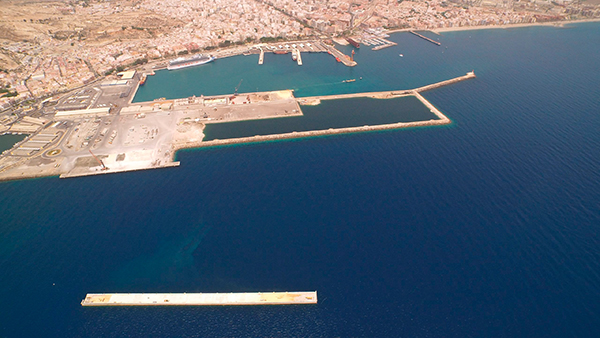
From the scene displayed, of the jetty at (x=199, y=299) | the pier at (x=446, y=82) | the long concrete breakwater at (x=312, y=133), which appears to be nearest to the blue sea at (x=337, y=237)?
the jetty at (x=199, y=299)

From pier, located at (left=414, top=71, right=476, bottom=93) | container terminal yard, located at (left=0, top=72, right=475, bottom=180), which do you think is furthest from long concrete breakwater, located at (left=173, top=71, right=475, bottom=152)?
pier, located at (left=414, top=71, right=476, bottom=93)

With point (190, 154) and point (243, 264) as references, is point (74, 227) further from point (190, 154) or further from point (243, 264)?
point (243, 264)

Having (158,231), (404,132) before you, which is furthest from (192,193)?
(404,132)

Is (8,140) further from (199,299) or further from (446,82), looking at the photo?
(446,82)

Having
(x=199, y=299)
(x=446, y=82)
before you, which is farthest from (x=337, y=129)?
(x=199, y=299)

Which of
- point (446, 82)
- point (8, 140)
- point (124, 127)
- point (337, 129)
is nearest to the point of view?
point (8, 140)

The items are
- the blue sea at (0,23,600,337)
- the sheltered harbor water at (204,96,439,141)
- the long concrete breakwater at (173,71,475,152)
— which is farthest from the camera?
the sheltered harbor water at (204,96,439,141)

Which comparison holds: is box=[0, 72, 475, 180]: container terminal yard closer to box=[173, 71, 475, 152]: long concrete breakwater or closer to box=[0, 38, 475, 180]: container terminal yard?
box=[0, 38, 475, 180]: container terminal yard
